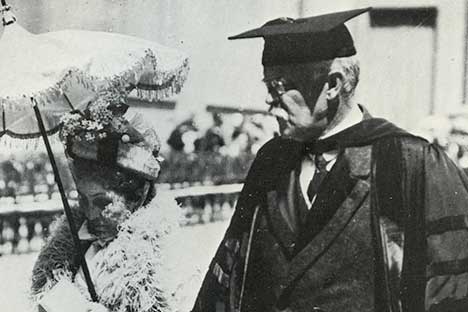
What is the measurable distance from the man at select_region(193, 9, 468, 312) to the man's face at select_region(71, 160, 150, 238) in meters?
0.52

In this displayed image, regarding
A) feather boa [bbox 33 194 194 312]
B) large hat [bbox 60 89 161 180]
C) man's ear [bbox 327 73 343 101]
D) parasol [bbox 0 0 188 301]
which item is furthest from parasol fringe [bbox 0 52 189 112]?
man's ear [bbox 327 73 343 101]

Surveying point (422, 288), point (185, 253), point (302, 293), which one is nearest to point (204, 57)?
point (185, 253)

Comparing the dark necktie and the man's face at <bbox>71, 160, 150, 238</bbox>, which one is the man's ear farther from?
the man's face at <bbox>71, 160, 150, 238</bbox>

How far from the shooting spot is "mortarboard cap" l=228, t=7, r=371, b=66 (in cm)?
345

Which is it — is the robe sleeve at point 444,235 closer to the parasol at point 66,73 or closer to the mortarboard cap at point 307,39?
the mortarboard cap at point 307,39

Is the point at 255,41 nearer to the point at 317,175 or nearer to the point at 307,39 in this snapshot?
the point at 307,39

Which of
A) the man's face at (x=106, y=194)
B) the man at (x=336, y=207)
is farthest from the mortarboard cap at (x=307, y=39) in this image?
the man's face at (x=106, y=194)

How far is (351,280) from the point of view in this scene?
3363mm

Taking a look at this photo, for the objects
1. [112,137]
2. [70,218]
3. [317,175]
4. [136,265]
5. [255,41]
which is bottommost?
[136,265]

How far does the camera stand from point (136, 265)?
142 inches

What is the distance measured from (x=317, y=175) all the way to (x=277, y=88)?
436 mm

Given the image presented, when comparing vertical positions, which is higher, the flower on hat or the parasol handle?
the flower on hat

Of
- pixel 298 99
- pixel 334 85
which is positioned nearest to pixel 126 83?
pixel 298 99

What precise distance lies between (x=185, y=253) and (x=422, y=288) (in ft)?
3.59
